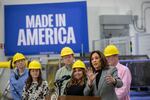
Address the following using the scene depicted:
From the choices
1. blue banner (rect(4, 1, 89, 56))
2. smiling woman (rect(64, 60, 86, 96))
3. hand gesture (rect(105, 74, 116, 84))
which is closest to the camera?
hand gesture (rect(105, 74, 116, 84))

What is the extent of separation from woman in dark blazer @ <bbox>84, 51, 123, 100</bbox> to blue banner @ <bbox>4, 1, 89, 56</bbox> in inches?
293

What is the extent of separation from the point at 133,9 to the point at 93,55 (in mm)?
8569

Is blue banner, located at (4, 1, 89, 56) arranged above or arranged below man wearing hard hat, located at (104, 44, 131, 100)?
above

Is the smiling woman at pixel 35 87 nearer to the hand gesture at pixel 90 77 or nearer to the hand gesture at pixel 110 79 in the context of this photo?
the hand gesture at pixel 90 77

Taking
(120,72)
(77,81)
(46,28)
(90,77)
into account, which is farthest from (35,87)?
(46,28)

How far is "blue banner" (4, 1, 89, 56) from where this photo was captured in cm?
1086

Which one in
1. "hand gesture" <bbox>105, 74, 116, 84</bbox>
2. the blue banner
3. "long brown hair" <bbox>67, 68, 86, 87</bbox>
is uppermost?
the blue banner

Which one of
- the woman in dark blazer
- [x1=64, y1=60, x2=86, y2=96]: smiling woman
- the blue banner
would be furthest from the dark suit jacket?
the blue banner

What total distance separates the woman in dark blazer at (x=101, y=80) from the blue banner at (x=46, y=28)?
24.4ft

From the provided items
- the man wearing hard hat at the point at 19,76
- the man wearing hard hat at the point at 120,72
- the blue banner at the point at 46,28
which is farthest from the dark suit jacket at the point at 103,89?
the blue banner at the point at 46,28

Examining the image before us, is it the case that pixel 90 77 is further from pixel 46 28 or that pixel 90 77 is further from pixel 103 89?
pixel 46 28

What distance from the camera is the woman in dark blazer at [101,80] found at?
10.7 ft

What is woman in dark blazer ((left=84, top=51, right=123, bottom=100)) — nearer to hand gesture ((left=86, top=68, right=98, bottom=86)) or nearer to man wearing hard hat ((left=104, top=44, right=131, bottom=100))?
hand gesture ((left=86, top=68, right=98, bottom=86))

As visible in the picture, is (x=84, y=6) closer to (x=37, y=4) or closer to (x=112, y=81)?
(x=37, y=4)
